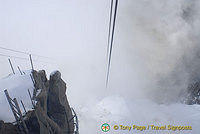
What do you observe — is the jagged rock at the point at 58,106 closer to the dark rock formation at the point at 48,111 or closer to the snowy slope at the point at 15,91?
the dark rock formation at the point at 48,111

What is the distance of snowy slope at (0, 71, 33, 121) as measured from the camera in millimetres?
14719

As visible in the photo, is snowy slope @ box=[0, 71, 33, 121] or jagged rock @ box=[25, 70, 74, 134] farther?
jagged rock @ box=[25, 70, 74, 134]

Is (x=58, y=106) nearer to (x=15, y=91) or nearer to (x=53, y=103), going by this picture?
(x=53, y=103)

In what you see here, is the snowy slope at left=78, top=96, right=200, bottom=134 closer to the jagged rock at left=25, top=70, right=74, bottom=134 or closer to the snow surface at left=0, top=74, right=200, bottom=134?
the snow surface at left=0, top=74, right=200, bottom=134

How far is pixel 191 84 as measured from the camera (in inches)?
4446

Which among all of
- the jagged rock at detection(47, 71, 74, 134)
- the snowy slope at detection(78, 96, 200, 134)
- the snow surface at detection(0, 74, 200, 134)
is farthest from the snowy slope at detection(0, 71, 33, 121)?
the snowy slope at detection(78, 96, 200, 134)

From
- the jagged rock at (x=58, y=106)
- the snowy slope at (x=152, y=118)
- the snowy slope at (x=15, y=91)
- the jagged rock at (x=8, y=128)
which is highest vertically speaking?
the snowy slope at (x=15, y=91)

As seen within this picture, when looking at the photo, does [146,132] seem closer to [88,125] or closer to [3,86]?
[88,125]

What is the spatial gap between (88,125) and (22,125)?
6865 inches

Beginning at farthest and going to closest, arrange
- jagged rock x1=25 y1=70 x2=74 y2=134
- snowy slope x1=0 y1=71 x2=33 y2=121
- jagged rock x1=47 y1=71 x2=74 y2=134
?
jagged rock x1=47 y1=71 x2=74 y2=134, jagged rock x1=25 y1=70 x2=74 y2=134, snowy slope x1=0 y1=71 x2=33 y2=121

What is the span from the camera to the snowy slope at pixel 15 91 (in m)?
14.7

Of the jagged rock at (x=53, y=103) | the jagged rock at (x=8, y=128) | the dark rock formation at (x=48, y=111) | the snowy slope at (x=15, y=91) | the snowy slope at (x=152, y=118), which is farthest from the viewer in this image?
the snowy slope at (x=152, y=118)

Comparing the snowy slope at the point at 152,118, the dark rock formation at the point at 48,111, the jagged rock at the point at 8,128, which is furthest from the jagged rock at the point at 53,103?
the snowy slope at the point at 152,118

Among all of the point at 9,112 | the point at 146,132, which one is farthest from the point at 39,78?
the point at 146,132
